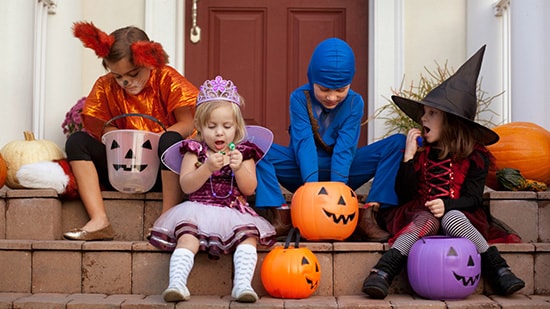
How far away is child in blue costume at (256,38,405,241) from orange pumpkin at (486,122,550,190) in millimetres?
700

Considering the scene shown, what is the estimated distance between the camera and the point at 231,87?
4.34 meters

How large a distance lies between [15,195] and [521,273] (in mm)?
2692

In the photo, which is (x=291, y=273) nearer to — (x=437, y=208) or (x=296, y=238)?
(x=296, y=238)

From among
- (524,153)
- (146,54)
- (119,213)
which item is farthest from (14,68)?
(524,153)

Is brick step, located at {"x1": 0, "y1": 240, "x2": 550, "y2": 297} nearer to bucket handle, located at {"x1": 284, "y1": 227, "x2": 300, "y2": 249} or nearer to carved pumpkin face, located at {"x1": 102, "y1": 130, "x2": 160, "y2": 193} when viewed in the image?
bucket handle, located at {"x1": 284, "y1": 227, "x2": 300, "y2": 249}

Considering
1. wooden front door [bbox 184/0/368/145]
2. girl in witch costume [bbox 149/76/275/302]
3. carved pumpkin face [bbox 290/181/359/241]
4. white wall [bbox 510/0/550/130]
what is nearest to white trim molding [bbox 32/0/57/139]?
wooden front door [bbox 184/0/368/145]

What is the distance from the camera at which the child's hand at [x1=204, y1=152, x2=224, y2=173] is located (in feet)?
Answer: 13.3

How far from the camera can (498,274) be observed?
3994 mm

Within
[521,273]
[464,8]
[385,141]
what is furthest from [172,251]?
[464,8]

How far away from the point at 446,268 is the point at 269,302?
0.83m

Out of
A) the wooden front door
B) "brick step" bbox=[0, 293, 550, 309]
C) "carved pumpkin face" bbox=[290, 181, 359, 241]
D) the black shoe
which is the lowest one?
"brick step" bbox=[0, 293, 550, 309]

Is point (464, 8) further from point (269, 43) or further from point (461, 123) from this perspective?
point (461, 123)

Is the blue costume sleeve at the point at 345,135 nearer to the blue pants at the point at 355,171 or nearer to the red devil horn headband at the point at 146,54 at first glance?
the blue pants at the point at 355,171

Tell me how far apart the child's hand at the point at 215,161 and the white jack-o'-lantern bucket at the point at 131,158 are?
0.55 metres
